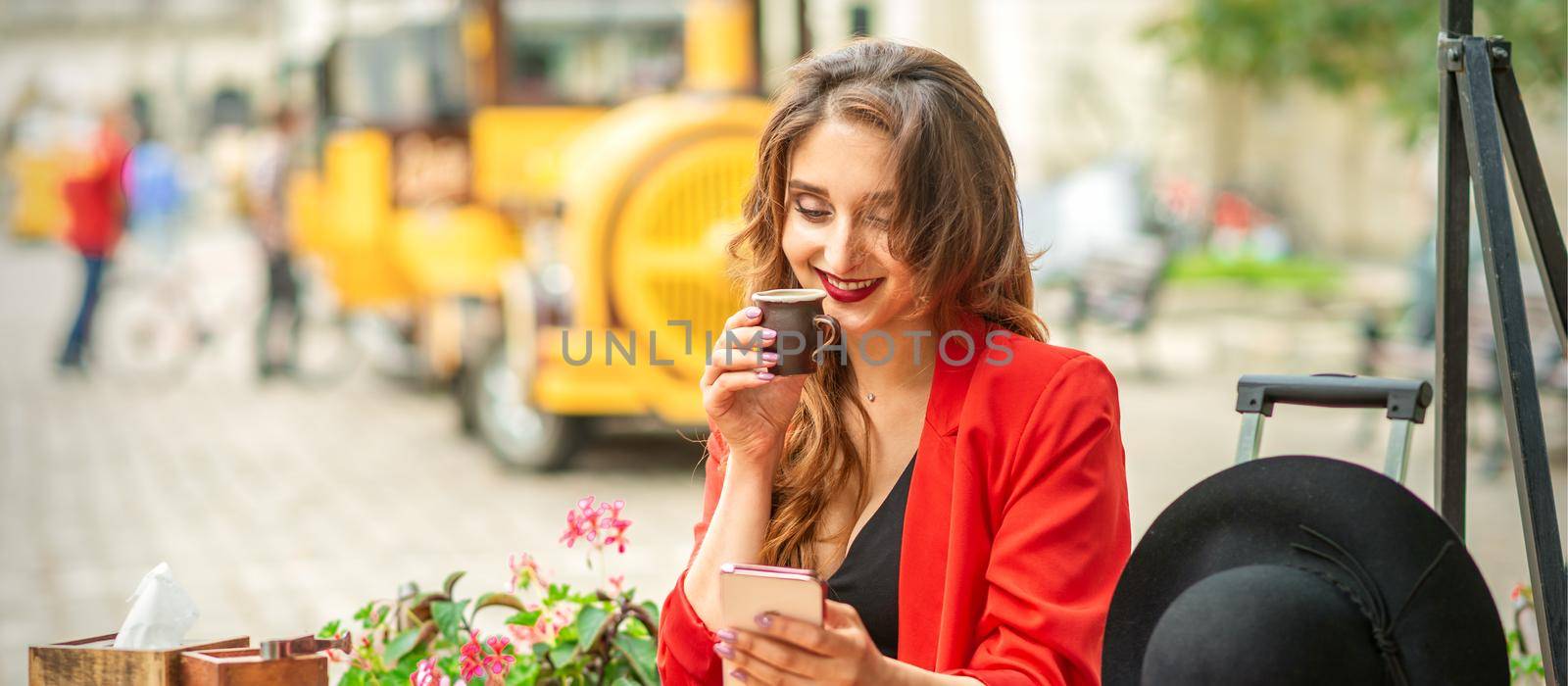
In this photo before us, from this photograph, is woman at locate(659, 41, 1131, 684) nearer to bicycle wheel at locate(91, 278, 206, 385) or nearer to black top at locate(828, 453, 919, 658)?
black top at locate(828, 453, 919, 658)

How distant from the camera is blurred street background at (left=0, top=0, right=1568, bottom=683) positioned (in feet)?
24.5

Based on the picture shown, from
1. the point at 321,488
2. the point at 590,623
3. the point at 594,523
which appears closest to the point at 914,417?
the point at 594,523

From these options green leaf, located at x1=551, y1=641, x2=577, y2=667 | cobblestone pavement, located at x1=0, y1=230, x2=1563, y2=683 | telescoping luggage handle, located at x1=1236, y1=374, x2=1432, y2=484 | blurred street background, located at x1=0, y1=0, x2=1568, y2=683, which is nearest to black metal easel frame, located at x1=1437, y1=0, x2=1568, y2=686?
telescoping luggage handle, located at x1=1236, y1=374, x2=1432, y2=484

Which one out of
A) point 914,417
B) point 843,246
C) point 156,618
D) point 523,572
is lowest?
point 523,572

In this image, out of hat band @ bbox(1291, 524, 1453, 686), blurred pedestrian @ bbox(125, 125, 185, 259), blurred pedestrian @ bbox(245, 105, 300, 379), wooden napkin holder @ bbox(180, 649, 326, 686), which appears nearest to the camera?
hat band @ bbox(1291, 524, 1453, 686)

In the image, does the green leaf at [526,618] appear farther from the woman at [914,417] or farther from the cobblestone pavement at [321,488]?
the cobblestone pavement at [321,488]

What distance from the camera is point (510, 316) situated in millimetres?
9148

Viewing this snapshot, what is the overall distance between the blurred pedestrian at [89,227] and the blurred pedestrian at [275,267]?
110cm

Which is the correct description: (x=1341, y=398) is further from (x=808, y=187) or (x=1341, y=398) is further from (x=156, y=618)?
(x=156, y=618)

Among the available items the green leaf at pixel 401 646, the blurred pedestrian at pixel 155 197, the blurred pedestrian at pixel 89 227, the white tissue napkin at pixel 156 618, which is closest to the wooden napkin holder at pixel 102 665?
the white tissue napkin at pixel 156 618

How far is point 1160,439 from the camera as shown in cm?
1011

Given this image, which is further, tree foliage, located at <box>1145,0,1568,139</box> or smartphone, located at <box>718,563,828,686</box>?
tree foliage, located at <box>1145,0,1568,139</box>

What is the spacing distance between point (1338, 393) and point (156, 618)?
159cm

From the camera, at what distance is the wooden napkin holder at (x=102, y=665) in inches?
81.2
